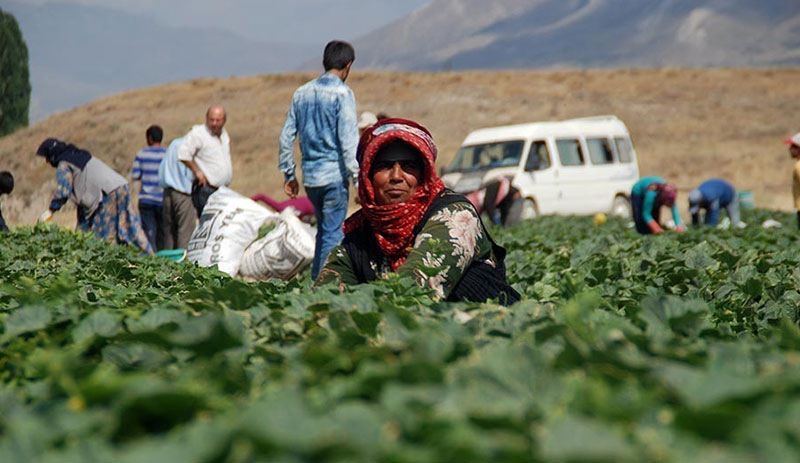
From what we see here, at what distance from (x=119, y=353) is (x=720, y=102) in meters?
57.8

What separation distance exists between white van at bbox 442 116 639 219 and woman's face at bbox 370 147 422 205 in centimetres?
1301

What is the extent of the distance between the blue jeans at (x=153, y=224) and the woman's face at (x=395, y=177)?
7558mm

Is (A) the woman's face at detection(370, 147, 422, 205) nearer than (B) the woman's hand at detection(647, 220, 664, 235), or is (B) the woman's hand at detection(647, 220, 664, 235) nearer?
(A) the woman's face at detection(370, 147, 422, 205)

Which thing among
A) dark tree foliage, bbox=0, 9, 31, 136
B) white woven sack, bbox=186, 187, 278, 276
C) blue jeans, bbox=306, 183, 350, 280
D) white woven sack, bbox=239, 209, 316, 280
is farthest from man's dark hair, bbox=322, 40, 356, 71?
dark tree foliage, bbox=0, 9, 31, 136

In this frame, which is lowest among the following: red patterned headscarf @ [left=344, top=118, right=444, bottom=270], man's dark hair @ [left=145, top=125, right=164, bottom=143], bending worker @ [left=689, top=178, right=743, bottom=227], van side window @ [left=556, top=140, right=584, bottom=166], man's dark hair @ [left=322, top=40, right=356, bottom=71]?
bending worker @ [left=689, top=178, right=743, bottom=227]

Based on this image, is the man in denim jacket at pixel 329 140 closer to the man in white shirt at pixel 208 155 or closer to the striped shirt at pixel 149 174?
the man in white shirt at pixel 208 155

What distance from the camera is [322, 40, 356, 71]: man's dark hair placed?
296 inches

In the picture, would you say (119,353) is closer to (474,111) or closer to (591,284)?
(591,284)

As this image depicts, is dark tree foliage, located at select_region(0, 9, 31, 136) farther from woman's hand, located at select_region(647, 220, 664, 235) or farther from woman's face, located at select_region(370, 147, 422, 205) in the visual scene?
woman's face, located at select_region(370, 147, 422, 205)

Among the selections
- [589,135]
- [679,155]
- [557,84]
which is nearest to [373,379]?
[589,135]

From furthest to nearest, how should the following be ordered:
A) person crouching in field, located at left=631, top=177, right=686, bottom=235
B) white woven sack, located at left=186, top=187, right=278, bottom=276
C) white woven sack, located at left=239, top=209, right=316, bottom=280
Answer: person crouching in field, located at left=631, top=177, right=686, bottom=235
white woven sack, located at left=186, top=187, right=278, bottom=276
white woven sack, located at left=239, top=209, right=316, bottom=280

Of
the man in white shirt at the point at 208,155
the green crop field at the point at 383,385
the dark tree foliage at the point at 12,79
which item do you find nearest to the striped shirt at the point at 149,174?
the man in white shirt at the point at 208,155

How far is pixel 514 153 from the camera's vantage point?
1877cm

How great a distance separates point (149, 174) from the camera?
11.8 m
